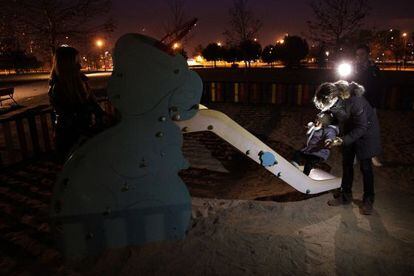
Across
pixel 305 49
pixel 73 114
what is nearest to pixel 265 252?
pixel 73 114

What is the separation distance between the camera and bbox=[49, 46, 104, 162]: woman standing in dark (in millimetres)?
3959

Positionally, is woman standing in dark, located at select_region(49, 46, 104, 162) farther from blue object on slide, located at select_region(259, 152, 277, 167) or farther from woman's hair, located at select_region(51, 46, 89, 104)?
blue object on slide, located at select_region(259, 152, 277, 167)

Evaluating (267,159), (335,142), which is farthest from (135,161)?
(335,142)

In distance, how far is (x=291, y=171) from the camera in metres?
3.75

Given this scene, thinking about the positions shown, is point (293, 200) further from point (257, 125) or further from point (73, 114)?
point (257, 125)

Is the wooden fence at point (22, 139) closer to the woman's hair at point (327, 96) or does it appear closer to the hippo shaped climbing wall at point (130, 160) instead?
the hippo shaped climbing wall at point (130, 160)

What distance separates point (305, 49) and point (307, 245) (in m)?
38.4

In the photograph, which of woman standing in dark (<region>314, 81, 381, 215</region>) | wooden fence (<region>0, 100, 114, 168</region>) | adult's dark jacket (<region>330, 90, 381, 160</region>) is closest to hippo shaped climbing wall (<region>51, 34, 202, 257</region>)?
woman standing in dark (<region>314, 81, 381, 215</region>)

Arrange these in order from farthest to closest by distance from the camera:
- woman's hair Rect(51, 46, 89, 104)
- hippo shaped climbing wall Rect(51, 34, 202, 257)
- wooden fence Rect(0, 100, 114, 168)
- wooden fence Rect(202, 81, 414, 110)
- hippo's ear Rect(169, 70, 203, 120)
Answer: wooden fence Rect(202, 81, 414, 110) < wooden fence Rect(0, 100, 114, 168) < woman's hair Rect(51, 46, 89, 104) < hippo's ear Rect(169, 70, 203, 120) < hippo shaped climbing wall Rect(51, 34, 202, 257)

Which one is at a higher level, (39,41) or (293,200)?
(39,41)

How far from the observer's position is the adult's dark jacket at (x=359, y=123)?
3.56 m

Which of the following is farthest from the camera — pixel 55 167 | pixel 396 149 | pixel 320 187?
pixel 396 149

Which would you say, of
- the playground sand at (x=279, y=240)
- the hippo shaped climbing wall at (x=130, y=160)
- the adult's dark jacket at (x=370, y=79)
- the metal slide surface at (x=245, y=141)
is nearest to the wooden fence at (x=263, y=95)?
the hippo shaped climbing wall at (x=130, y=160)

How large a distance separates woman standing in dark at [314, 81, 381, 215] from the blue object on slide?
2.05 feet
